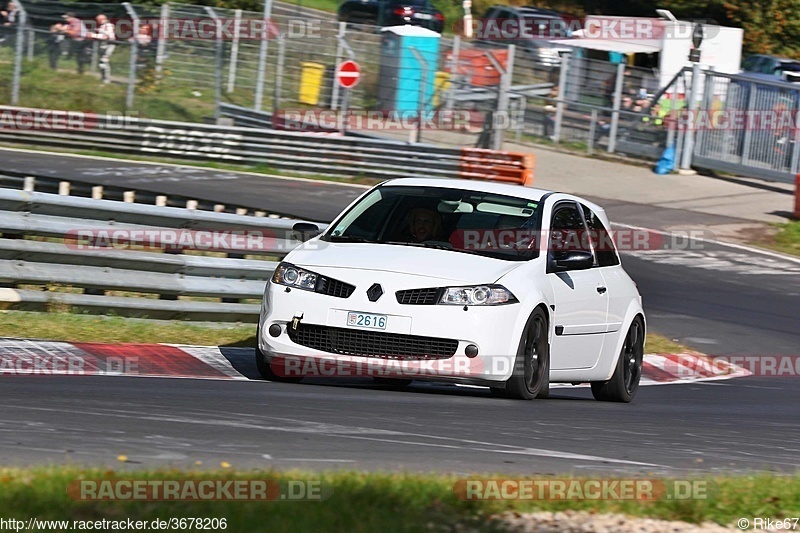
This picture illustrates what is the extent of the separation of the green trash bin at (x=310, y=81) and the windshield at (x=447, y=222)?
63.1ft

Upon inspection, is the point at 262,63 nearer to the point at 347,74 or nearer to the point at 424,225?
the point at 347,74

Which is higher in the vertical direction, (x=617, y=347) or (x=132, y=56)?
(x=132, y=56)

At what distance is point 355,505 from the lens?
4.76 metres

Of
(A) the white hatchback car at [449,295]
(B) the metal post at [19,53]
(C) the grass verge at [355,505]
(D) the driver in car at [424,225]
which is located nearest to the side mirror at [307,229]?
(A) the white hatchback car at [449,295]

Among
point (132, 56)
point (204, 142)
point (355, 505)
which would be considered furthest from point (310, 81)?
point (355, 505)

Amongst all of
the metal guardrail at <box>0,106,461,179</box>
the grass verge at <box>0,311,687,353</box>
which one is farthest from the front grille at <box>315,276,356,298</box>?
the metal guardrail at <box>0,106,461,179</box>

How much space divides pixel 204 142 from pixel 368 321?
1980 centimetres

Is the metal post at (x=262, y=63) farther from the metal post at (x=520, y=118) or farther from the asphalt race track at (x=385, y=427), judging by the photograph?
the asphalt race track at (x=385, y=427)

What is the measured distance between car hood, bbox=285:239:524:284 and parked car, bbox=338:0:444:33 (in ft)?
103

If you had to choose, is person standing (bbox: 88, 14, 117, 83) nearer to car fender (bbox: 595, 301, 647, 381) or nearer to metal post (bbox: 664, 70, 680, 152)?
metal post (bbox: 664, 70, 680, 152)

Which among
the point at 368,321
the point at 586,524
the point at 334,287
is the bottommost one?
the point at 586,524

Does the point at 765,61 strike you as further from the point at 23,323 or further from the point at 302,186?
the point at 23,323

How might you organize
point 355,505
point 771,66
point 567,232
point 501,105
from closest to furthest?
point 355,505
point 567,232
point 501,105
point 771,66

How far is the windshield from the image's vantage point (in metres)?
8.92
